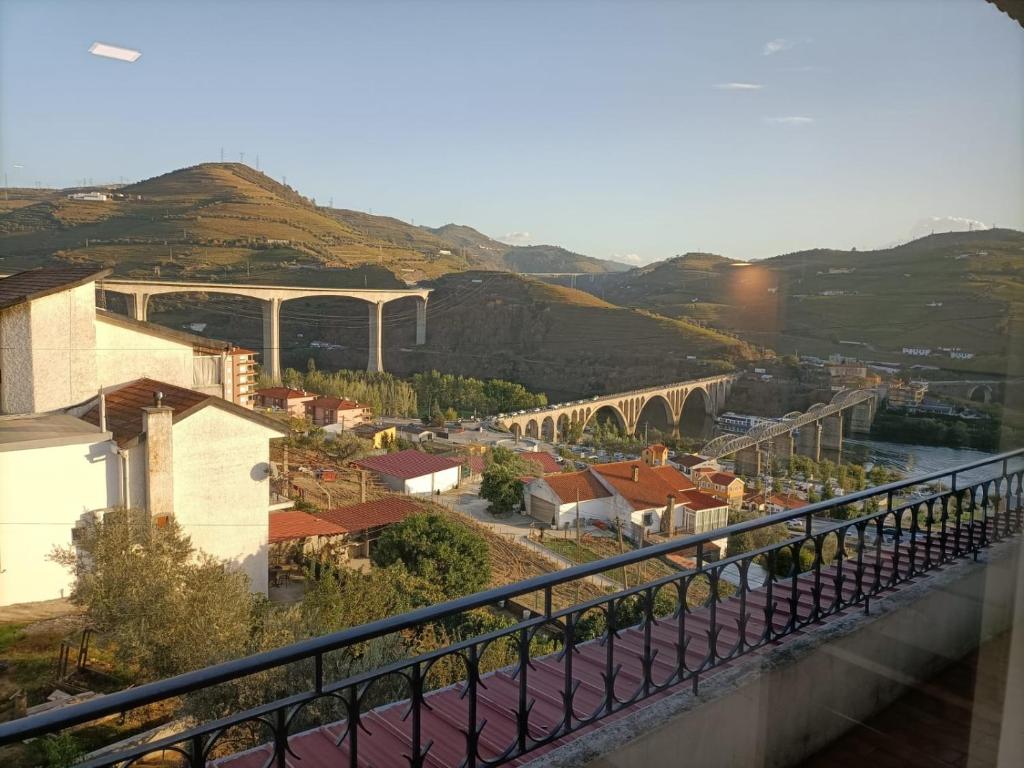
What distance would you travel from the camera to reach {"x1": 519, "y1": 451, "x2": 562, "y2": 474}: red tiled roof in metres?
7.43

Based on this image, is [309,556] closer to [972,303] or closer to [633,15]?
[633,15]

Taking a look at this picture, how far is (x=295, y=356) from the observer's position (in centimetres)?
1496

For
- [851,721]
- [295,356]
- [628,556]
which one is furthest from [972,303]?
[295,356]

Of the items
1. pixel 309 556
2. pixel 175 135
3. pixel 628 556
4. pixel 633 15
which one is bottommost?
pixel 309 556

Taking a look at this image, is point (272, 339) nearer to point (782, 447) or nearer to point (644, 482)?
point (644, 482)

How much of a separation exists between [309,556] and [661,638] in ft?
18.2

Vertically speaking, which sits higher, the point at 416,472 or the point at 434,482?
the point at 416,472

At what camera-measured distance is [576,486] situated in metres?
6.38

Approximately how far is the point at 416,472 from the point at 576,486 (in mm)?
2481

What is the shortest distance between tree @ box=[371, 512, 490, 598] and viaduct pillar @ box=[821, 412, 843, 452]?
4.11 metres

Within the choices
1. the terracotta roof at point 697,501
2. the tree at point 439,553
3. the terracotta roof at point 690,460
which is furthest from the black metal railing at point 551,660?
the terracotta roof at point 690,460

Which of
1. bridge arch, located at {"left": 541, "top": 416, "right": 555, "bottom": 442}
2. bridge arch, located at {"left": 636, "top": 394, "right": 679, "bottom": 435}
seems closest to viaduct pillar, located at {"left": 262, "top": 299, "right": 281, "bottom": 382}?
bridge arch, located at {"left": 541, "top": 416, "right": 555, "bottom": 442}

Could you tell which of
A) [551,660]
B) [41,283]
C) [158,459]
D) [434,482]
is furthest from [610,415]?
[551,660]

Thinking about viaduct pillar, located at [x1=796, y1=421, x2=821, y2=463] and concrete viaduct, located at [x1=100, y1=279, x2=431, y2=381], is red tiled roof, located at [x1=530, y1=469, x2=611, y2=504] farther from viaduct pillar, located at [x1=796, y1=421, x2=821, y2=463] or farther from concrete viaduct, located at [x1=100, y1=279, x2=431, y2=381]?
A: concrete viaduct, located at [x1=100, y1=279, x2=431, y2=381]
